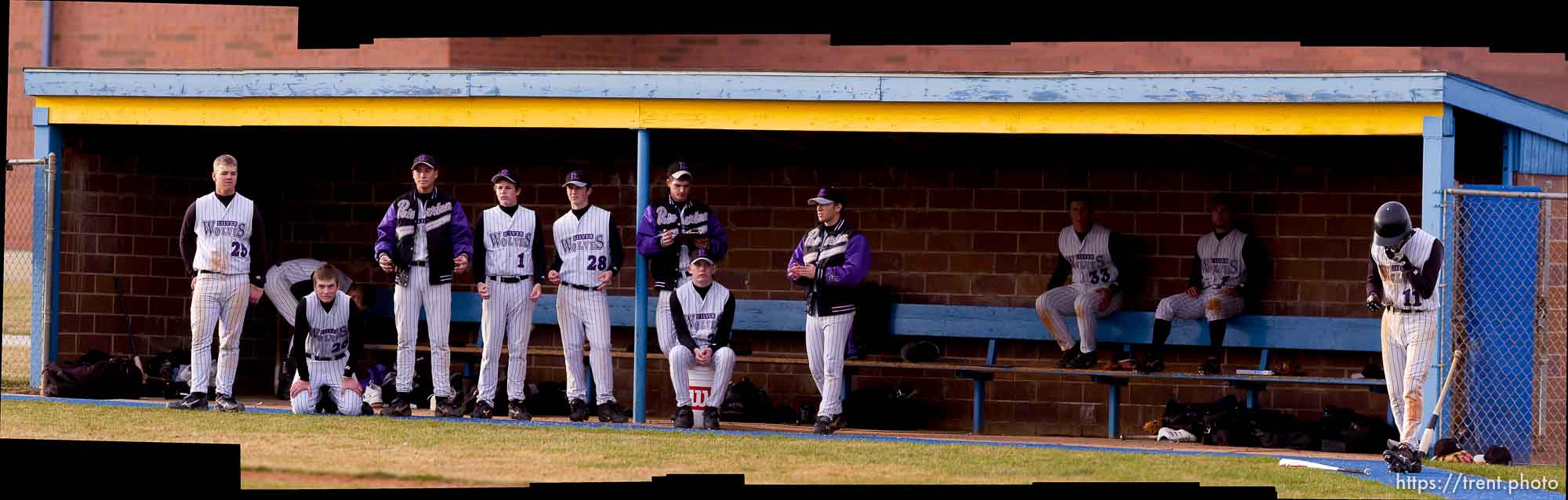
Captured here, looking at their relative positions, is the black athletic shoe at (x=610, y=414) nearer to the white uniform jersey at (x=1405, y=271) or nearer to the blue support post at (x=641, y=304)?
the blue support post at (x=641, y=304)

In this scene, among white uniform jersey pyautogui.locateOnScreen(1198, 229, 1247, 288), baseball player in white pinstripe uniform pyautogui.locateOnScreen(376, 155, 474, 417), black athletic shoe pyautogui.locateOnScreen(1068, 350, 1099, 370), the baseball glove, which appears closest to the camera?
the baseball glove

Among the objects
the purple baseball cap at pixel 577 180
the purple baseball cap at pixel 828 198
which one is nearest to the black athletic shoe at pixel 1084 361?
the purple baseball cap at pixel 828 198

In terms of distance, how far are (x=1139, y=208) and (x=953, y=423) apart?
2097 millimetres

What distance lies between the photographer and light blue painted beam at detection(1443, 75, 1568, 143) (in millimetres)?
10391

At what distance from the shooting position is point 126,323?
13969 mm

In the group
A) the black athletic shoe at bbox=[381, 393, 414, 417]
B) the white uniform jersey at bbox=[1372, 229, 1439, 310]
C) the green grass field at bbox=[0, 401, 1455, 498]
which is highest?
the white uniform jersey at bbox=[1372, 229, 1439, 310]

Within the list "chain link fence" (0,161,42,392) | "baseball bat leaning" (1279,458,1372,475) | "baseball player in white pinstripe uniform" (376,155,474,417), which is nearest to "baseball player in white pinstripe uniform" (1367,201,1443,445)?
"baseball bat leaning" (1279,458,1372,475)

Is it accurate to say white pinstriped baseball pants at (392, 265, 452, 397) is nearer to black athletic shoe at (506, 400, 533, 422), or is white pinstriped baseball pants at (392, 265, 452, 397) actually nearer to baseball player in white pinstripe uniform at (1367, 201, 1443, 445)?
black athletic shoe at (506, 400, 533, 422)

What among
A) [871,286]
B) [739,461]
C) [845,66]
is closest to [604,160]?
[871,286]

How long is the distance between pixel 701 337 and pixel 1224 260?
12.8 feet

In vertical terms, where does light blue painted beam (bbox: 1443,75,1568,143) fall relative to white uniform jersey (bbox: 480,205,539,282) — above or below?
above

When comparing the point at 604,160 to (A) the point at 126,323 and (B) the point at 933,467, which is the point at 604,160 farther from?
(B) the point at 933,467

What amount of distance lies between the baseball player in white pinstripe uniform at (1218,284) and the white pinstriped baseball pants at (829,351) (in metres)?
2.57

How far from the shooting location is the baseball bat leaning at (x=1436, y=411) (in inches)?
393
